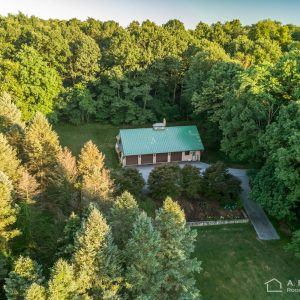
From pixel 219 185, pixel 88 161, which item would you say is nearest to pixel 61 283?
pixel 88 161

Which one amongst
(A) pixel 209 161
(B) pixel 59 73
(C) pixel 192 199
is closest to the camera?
(C) pixel 192 199

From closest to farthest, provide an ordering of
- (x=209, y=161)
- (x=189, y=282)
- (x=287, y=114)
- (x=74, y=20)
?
(x=189, y=282), (x=287, y=114), (x=209, y=161), (x=74, y=20)

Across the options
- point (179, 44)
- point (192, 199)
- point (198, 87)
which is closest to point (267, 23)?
point (179, 44)

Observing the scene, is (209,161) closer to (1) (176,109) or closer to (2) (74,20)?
(1) (176,109)

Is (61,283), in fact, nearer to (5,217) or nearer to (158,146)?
(5,217)

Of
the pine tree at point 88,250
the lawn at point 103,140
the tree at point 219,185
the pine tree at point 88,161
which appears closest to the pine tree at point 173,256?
the pine tree at point 88,250

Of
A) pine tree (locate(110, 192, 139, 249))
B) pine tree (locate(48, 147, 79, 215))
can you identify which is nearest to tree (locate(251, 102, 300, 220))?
pine tree (locate(110, 192, 139, 249))

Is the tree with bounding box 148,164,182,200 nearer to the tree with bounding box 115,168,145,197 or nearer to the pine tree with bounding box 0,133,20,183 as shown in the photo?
the tree with bounding box 115,168,145,197
